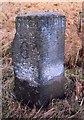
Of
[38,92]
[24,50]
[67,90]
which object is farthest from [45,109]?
[24,50]

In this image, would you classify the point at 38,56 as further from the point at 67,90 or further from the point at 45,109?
the point at 67,90

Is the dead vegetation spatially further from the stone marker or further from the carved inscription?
the carved inscription

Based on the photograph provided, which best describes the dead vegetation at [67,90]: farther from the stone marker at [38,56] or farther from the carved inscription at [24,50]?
the carved inscription at [24,50]

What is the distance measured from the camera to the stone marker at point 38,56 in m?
1.93

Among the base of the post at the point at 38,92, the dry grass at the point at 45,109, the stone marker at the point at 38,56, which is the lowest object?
the dry grass at the point at 45,109

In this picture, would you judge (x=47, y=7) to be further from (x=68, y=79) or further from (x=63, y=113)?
(x=63, y=113)

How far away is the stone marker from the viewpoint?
1935 mm

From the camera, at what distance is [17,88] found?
84.1 inches

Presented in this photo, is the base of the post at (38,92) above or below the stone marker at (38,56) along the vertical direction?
below

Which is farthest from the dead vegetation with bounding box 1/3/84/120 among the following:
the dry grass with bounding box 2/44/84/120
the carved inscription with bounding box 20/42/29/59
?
the carved inscription with bounding box 20/42/29/59

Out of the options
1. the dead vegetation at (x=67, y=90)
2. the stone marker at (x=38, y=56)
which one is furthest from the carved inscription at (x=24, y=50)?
the dead vegetation at (x=67, y=90)

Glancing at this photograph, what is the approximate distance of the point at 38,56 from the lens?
1.96m

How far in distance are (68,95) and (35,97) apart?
1.19 ft

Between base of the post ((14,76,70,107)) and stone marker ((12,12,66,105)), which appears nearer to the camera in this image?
stone marker ((12,12,66,105))
